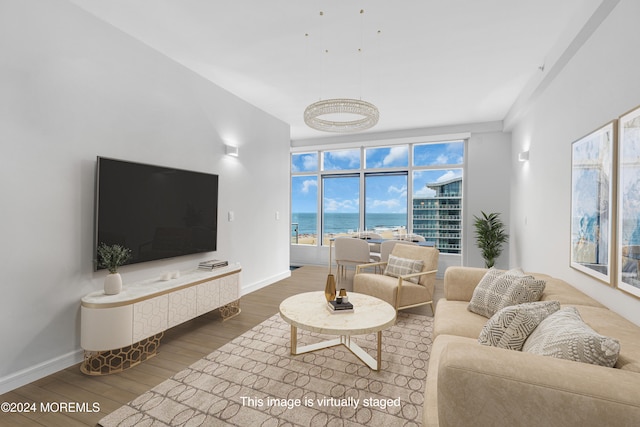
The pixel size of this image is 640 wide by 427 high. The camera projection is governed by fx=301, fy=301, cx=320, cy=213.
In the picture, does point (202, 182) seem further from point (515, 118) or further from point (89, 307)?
point (515, 118)

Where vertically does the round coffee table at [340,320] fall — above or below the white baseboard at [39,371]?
above

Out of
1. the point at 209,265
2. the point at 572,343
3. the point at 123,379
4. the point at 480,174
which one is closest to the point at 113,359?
the point at 123,379

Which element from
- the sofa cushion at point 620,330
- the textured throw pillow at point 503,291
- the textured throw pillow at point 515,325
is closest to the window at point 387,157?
the textured throw pillow at point 503,291

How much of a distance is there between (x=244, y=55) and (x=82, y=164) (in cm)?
185

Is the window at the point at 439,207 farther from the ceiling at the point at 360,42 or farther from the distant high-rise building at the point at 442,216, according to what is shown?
the ceiling at the point at 360,42

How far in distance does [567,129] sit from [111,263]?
4122mm

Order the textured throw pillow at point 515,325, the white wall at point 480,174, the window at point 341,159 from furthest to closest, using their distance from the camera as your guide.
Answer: the window at point 341,159 < the white wall at point 480,174 < the textured throw pillow at point 515,325

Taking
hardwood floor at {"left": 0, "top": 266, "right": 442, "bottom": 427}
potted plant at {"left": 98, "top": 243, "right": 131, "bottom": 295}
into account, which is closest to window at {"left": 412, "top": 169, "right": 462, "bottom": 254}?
hardwood floor at {"left": 0, "top": 266, "right": 442, "bottom": 427}

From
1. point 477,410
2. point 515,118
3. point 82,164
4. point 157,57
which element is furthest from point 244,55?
point 515,118

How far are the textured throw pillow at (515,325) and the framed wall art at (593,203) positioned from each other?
0.72 meters

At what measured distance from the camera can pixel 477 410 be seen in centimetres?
105

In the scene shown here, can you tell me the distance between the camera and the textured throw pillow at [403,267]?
3.63m

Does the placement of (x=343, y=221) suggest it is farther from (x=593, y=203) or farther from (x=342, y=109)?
(x=593, y=203)

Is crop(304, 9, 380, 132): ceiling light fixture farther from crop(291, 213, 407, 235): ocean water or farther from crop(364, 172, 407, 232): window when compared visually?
crop(291, 213, 407, 235): ocean water
